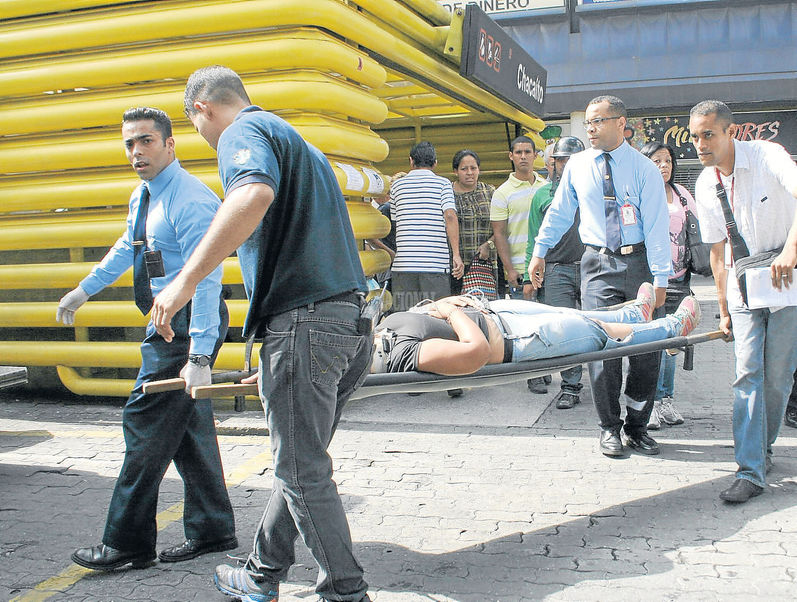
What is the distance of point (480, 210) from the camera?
7.13 m

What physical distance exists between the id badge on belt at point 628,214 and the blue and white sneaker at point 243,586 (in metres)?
3.06

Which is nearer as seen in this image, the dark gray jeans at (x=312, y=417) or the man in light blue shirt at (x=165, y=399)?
the dark gray jeans at (x=312, y=417)

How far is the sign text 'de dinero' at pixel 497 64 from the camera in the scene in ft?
24.7

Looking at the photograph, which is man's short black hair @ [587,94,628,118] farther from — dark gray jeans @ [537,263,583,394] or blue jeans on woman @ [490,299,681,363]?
dark gray jeans @ [537,263,583,394]

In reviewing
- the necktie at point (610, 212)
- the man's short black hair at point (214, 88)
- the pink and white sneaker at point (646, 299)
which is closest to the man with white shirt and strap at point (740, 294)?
the pink and white sneaker at point (646, 299)

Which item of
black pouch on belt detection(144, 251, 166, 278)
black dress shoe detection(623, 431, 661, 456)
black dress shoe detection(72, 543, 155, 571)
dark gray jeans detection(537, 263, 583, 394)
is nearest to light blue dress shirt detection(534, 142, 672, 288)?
black dress shoe detection(623, 431, 661, 456)

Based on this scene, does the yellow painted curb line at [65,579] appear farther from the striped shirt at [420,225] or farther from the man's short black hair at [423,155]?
the man's short black hair at [423,155]

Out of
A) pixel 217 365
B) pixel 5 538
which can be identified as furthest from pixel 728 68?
pixel 5 538

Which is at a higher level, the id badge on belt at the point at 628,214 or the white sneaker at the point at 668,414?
the id badge on belt at the point at 628,214

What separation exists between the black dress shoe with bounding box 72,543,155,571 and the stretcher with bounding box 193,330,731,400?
3.30ft

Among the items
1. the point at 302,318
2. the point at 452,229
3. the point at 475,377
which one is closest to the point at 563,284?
the point at 452,229

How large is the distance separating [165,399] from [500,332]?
5.85 feet

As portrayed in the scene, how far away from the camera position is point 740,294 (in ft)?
13.8

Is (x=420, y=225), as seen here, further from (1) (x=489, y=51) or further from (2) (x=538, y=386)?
(1) (x=489, y=51)
